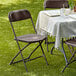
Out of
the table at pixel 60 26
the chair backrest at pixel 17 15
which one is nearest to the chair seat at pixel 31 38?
the table at pixel 60 26

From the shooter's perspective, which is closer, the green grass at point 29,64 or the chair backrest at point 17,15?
the green grass at point 29,64

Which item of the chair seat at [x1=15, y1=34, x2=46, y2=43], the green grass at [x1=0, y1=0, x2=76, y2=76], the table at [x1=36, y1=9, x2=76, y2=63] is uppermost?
the table at [x1=36, y1=9, x2=76, y2=63]

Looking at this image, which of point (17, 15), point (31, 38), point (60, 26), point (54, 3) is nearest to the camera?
point (60, 26)

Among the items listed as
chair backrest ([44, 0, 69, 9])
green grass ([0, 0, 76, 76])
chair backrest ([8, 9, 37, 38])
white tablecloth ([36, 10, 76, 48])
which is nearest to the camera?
white tablecloth ([36, 10, 76, 48])

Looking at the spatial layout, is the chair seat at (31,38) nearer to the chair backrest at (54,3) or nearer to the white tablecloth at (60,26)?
the white tablecloth at (60,26)

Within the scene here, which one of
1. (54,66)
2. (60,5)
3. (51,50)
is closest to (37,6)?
(60,5)

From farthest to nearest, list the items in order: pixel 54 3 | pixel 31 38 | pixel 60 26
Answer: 1. pixel 54 3
2. pixel 31 38
3. pixel 60 26

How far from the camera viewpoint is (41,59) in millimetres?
4371

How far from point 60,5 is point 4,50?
5.06ft

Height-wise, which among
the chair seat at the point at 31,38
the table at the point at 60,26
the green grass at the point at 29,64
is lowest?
the green grass at the point at 29,64

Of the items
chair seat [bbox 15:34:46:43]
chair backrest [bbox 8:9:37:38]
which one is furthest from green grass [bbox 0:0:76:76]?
chair backrest [bbox 8:9:37:38]

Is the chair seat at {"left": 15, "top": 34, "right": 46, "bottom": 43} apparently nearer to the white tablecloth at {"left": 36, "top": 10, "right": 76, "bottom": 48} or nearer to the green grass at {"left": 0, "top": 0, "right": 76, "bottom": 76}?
the white tablecloth at {"left": 36, "top": 10, "right": 76, "bottom": 48}

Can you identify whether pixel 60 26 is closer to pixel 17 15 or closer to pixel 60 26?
pixel 60 26

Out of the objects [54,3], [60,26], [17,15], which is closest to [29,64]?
[17,15]
